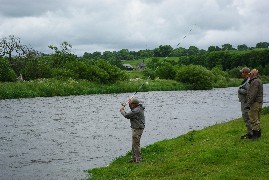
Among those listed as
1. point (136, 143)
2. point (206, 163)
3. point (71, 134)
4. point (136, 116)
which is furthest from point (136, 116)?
point (71, 134)

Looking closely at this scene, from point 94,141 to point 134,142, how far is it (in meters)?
10.5

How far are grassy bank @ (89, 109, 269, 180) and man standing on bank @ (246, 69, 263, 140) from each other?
81 centimetres

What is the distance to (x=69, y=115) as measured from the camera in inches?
1683

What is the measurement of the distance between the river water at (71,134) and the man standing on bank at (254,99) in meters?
7.76

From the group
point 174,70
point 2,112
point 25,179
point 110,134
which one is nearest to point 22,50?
point 174,70

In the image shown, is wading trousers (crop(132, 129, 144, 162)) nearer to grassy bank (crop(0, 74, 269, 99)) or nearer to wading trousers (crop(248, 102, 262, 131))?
wading trousers (crop(248, 102, 262, 131))

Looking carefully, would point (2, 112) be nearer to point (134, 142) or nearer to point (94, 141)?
point (94, 141)

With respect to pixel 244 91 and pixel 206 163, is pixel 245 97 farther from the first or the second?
pixel 206 163

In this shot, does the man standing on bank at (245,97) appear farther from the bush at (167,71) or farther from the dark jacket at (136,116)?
the bush at (167,71)

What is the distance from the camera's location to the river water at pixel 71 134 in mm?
19828

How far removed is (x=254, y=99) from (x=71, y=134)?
17.1m

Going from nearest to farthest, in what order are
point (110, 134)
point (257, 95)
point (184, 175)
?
point (184, 175) < point (257, 95) < point (110, 134)

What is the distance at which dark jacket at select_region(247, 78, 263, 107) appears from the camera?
55.8 ft

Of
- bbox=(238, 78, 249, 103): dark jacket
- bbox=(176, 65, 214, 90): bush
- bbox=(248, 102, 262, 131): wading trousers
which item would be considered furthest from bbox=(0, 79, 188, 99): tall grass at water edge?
bbox=(248, 102, 262, 131): wading trousers
